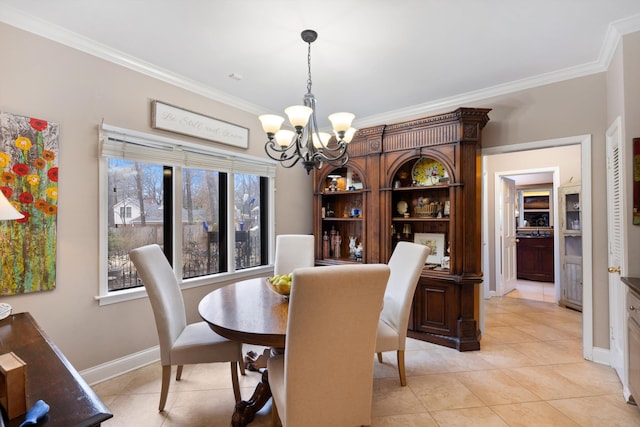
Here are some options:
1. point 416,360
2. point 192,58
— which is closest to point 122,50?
point 192,58

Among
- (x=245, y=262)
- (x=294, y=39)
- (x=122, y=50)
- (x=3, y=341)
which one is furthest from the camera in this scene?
(x=245, y=262)

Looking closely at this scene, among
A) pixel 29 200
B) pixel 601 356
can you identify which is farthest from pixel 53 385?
pixel 601 356

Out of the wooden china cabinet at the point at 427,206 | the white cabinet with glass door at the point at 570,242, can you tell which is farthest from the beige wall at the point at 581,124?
the white cabinet with glass door at the point at 570,242

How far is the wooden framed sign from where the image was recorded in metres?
2.86

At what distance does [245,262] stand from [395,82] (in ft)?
8.67

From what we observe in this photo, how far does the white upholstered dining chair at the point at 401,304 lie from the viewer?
7.78ft

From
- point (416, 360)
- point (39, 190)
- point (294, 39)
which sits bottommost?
point (416, 360)

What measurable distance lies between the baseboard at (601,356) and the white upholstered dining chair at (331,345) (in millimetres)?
2547

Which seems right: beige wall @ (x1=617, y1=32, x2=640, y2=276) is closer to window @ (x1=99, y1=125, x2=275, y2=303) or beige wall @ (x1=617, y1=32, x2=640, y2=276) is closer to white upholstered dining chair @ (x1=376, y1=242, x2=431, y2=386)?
white upholstered dining chair @ (x1=376, y1=242, x2=431, y2=386)

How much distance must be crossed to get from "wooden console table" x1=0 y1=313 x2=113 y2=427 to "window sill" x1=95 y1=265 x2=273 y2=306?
106cm

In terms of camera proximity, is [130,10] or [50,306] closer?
[130,10]

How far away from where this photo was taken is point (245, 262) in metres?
3.82

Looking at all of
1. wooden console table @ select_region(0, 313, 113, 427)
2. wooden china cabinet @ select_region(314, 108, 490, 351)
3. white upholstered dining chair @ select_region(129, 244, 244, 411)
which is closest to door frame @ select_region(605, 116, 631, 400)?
wooden china cabinet @ select_region(314, 108, 490, 351)

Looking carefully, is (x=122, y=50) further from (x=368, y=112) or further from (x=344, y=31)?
(x=368, y=112)
